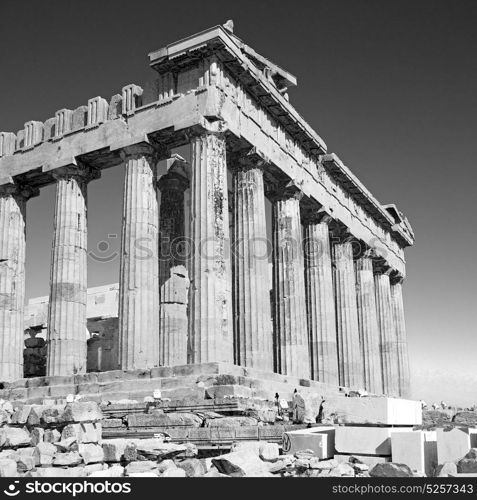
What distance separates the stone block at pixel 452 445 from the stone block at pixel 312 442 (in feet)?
6.05

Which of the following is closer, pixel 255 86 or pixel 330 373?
pixel 255 86

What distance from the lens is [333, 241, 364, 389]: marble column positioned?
35.0 m

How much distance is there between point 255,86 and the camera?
26.2m

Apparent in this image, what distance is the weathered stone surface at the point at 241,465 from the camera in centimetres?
1059

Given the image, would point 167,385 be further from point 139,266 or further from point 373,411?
point 373,411

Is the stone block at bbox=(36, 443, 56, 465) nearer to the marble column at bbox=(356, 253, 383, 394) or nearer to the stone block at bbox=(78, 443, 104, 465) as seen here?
the stone block at bbox=(78, 443, 104, 465)

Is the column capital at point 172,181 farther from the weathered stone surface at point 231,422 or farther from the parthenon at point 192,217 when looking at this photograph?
the weathered stone surface at point 231,422

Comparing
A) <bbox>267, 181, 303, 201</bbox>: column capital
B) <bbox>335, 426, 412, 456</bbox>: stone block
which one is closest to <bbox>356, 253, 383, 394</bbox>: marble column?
<bbox>267, 181, 303, 201</bbox>: column capital

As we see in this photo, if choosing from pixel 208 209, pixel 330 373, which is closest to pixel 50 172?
pixel 208 209

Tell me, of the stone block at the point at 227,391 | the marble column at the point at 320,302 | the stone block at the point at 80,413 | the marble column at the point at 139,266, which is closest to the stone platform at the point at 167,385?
the stone block at the point at 227,391

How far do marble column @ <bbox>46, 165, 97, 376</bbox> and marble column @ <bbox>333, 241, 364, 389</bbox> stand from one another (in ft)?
45.6

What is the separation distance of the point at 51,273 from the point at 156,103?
755 cm

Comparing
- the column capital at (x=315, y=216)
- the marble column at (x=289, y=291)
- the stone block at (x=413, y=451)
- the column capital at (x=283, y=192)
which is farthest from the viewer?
the column capital at (x=315, y=216)

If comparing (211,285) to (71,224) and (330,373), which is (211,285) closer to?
(71,224)
